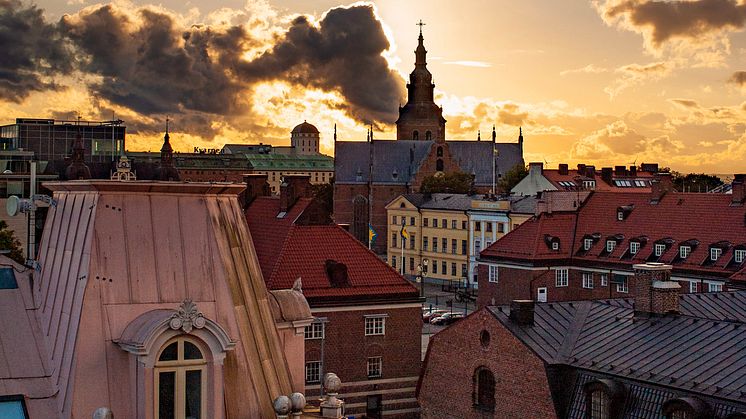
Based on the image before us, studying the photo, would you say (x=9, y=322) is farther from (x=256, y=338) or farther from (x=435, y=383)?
(x=435, y=383)

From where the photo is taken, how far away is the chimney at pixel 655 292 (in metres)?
31.6

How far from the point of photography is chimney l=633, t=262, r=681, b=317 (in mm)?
31578

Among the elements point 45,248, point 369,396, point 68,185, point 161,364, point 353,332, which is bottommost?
point 369,396

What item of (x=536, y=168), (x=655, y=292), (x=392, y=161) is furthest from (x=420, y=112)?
(x=655, y=292)

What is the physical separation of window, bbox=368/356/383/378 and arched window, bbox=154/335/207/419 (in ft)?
104

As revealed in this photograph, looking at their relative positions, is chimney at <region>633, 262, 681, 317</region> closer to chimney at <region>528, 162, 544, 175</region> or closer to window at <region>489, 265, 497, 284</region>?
window at <region>489, 265, 497, 284</region>

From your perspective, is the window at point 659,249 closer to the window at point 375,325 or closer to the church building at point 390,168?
the window at point 375,325

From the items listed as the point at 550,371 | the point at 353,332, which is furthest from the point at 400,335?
the point at 550,371

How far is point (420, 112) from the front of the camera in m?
162

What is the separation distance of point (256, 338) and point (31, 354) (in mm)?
2457

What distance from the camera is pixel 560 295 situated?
68312mm

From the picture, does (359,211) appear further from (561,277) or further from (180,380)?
(180,380)

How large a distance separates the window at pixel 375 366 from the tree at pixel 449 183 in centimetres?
8475

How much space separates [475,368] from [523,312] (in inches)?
109
